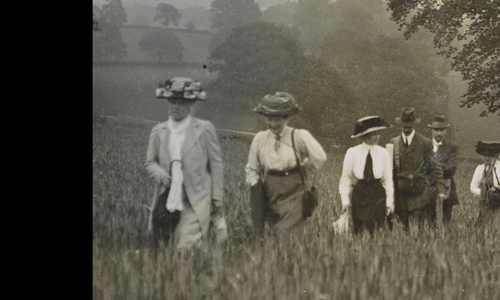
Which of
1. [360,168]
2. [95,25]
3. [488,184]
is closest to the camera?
[360,168]

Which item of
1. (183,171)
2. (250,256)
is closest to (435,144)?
(250,256)

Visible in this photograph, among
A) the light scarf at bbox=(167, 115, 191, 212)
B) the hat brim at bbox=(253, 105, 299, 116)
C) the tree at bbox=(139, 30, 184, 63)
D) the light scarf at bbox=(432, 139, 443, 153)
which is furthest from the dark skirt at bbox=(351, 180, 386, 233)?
the tree at bbox=(139, 30, 184, 63)

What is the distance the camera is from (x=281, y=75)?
19.7 feet

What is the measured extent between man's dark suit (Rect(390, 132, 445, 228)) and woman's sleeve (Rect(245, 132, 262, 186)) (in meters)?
1.30

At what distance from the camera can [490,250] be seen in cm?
613

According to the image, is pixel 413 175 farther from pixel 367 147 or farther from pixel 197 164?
pixel 197 164

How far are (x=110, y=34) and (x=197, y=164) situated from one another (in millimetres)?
1539

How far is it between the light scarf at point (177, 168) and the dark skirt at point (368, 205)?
161cm

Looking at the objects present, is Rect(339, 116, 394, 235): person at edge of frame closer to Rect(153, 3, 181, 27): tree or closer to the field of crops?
the field of crops

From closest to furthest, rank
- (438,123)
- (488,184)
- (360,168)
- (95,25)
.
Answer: (360,168)
(95,25)
(438,123)
(488,184)

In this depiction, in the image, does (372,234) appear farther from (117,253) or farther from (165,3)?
(165,3)

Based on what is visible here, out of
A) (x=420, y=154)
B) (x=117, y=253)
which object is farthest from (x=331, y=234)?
(x=117, y=253)

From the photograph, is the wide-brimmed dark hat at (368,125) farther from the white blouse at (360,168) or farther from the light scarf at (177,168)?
the light scarf at (177,168)

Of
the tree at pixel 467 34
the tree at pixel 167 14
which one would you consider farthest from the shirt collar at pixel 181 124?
the tree at pixel 467 34
